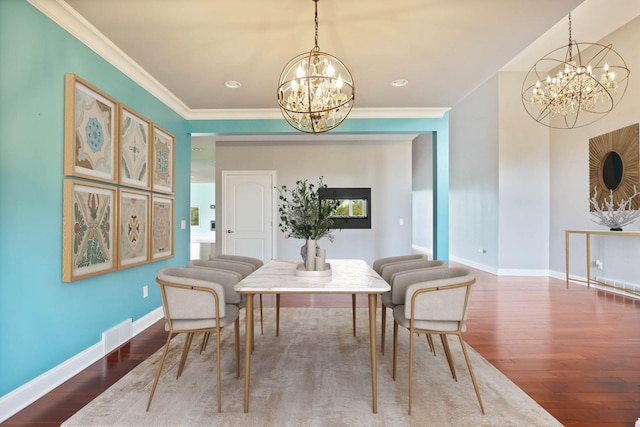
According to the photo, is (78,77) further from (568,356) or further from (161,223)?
(568,356)

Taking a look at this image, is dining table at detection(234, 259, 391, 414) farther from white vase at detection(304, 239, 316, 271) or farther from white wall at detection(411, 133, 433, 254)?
white wall at detection(411, 133, 433, 254)

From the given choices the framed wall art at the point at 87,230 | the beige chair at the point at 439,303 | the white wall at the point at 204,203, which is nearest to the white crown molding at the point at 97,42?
the framed wall art at the point at 87,230

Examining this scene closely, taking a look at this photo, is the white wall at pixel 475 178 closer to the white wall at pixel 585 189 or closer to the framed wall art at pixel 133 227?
the white wall at pixel 585 189

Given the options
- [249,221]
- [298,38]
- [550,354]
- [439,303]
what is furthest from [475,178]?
[439,303]

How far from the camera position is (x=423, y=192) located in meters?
10.5

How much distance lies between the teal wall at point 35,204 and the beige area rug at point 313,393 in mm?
510

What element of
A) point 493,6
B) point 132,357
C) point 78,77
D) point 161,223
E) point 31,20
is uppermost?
point 493,6

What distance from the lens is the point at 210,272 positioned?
95.7 inches

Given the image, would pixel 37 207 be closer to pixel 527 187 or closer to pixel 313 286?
pixel 313 286

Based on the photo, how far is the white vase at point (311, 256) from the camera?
230 cm

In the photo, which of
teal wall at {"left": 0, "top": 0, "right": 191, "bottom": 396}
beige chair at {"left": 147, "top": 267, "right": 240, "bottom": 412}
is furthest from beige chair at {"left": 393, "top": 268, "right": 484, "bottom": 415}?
teal wall at {"left": 0, "top": 0, "right": 191, "bottom": 396}

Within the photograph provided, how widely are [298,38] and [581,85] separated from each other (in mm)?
3704

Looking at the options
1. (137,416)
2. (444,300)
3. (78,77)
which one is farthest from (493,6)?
(137,416)

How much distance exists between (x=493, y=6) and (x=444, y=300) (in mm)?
1974
